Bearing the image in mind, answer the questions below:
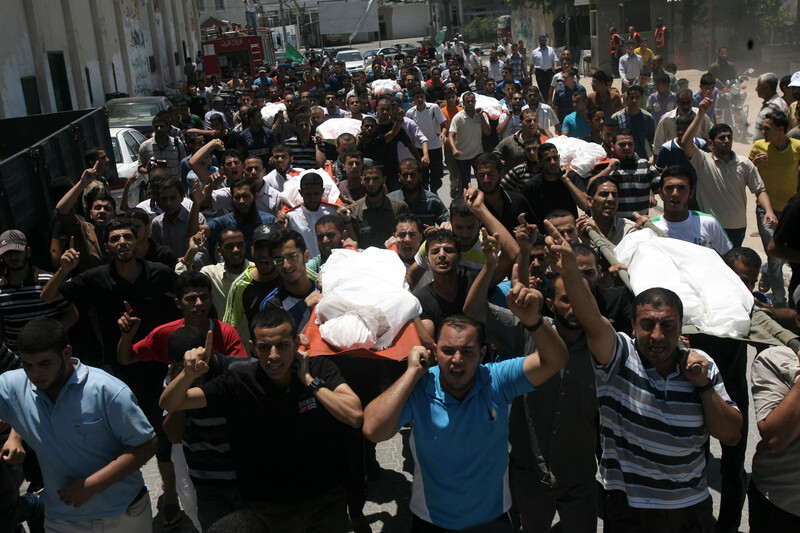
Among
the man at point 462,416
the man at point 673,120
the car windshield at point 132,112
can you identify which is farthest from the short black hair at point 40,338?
the car windshield at point 132,112

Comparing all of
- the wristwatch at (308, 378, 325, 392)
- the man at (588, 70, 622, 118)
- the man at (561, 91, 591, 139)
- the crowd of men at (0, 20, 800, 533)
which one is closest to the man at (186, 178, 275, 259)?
the crowd of men at (0, 20, 800, 533)

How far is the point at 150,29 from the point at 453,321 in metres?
32.4

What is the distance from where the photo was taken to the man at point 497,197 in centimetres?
679

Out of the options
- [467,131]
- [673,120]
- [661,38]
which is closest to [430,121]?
[467,131]

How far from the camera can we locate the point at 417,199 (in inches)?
294

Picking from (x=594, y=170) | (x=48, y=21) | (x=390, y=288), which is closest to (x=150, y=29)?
(x=48, y=21)

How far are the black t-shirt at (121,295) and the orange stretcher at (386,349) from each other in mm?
1475

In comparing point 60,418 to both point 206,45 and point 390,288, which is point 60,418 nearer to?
point 390,288

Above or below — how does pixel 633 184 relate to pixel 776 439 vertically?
above

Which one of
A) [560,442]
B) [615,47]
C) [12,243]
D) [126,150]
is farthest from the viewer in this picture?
[615,47]

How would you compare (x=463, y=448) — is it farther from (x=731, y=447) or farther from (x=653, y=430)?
(x=731, y=447)

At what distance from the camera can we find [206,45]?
41.5 m

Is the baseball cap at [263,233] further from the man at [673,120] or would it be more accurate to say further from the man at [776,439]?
the man at [673,120]

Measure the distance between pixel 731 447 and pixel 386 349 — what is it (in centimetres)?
202
